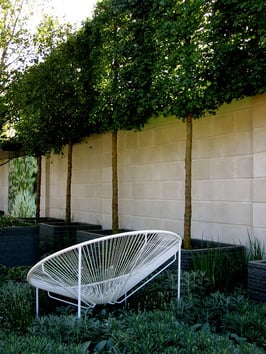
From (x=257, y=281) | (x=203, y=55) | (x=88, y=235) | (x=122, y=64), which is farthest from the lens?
(x=88, y=235)

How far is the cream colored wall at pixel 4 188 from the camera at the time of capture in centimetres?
1321

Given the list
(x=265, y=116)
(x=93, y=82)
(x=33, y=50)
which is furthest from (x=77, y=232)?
(x=265, y=116)

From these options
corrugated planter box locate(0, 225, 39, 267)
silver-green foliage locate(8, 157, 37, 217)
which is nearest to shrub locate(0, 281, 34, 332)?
corrugated planter box locate(0, 225, 39, 267)

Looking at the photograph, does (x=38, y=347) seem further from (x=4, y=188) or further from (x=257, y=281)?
(x=4, y=188)

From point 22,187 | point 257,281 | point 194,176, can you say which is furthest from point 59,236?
point 22,187

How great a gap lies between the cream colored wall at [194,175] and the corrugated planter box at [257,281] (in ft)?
2.72

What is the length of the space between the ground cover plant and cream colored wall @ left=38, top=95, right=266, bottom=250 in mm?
1237

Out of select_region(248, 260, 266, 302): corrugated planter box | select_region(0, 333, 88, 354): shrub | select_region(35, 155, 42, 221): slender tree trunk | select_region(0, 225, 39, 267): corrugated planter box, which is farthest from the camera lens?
select_region(35, 155, 42, 221): slender tree trunk

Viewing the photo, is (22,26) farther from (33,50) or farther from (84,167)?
(84,167)

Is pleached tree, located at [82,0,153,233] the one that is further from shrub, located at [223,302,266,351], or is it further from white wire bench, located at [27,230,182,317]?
shrub, located at [223,302,266,351]

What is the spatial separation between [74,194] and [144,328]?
255 inches

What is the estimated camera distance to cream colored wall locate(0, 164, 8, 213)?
13215 millimetres

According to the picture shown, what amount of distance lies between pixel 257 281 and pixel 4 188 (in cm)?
1062

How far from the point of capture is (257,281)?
13.3 feet
